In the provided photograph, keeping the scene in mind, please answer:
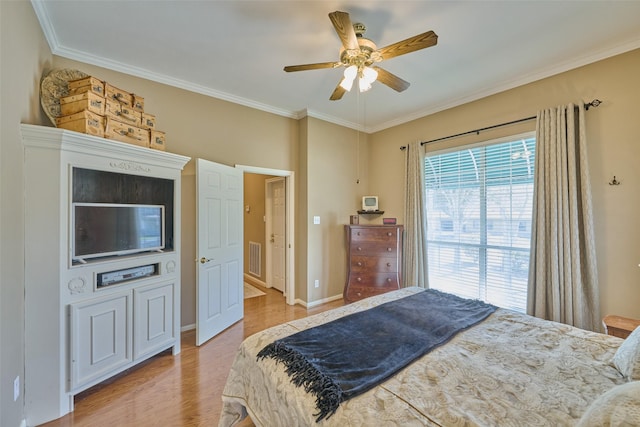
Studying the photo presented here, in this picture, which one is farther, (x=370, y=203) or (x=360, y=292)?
(x=370, y=203)

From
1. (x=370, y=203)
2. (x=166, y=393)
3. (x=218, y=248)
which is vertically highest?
(x=370, y=203)

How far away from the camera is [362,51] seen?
192cm

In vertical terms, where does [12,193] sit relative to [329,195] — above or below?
below

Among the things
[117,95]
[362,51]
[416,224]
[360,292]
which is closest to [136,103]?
[117,95]

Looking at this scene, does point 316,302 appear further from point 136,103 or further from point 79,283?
point 136,103

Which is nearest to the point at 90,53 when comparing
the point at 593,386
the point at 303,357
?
the point at 303,357

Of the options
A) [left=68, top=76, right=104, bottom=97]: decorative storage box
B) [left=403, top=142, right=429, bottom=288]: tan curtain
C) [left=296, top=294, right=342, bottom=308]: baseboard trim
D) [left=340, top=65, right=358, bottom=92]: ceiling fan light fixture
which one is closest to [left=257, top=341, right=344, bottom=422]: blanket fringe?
[left=340, top=65, right=358, bottom=92]: ceiling fan light fixture

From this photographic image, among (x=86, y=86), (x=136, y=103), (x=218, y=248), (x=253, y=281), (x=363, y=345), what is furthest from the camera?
(x=253, y=281)

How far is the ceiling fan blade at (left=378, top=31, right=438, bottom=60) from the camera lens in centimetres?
163

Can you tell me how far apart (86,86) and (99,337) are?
1954 millimetres

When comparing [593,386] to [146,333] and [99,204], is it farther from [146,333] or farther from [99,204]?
[99,204]

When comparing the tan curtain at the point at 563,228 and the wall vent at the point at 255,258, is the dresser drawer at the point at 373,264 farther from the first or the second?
the wall vent at the point at 255,258

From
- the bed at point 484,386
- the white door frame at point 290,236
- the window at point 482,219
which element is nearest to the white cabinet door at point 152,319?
the bed at point 484,386

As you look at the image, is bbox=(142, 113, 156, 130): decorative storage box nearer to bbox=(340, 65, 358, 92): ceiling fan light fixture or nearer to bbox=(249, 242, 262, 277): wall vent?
bbox=(340, 65, 358, 92): ceiling fan light fixture
